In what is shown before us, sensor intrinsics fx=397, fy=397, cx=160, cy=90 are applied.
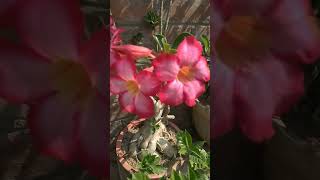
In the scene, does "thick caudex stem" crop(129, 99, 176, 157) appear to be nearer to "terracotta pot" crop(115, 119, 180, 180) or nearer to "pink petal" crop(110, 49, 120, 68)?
"terracotta pot" crop(115, 119, 180, 180)

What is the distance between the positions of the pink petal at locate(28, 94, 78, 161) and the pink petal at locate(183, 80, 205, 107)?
0.94ft

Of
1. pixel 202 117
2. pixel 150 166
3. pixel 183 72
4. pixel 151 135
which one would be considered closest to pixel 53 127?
pixel 183 72

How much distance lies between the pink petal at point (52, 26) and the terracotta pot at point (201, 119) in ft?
2.97

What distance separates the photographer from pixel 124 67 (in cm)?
78

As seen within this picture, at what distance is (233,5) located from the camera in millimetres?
667

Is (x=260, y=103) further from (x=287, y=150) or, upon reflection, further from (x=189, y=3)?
(x=189, y=3)

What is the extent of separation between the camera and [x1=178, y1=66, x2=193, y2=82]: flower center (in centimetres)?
84

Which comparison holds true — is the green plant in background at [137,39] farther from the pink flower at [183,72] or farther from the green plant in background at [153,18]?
the pink flower at [183,72]

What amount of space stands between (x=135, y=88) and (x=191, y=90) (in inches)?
5.0

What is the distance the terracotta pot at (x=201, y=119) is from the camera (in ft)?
4.85

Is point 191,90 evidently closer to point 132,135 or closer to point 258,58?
point 258,58

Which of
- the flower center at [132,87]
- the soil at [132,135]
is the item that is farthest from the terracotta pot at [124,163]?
the flower center at [132,87]

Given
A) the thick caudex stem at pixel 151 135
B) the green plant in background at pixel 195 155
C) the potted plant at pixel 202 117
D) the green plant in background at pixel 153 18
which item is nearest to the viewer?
the green plant in background at pixel 195 155

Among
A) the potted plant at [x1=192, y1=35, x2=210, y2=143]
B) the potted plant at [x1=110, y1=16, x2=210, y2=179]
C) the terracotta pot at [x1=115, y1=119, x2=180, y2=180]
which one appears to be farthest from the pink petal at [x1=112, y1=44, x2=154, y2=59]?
the potted plant at [x1=192, y1=35, x2=210, y2=143]
